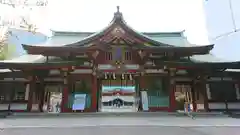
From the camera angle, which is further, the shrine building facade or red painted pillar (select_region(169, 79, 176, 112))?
the shrine building facade

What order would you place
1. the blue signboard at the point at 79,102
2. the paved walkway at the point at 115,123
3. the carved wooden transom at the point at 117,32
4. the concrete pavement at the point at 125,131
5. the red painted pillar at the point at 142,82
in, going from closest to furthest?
the concrete pavement at the point at 125,131, the paved walkway at the point at 115,123, the blue signboard at the point at 79,102, the red painted pillar at the point at 142,82, the carved wooden transom at the point at 117,32

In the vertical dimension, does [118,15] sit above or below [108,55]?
above

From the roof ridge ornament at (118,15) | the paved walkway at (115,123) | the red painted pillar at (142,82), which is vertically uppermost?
the roof ridge ornament at (118,15)

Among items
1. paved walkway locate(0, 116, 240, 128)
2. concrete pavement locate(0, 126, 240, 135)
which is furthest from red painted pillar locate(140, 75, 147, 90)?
concrete pavement locate(0, 126, 240, 135)

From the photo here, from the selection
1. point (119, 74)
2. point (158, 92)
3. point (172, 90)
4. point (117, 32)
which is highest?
point (117, 32)

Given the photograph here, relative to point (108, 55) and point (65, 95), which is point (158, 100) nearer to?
point (108, 55)

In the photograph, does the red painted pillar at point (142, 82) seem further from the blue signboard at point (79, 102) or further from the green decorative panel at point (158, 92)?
the blue signboard at point (79, 102)

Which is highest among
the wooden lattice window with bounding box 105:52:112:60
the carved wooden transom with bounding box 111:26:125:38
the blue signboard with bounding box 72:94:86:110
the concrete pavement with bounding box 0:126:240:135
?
the carved wooden transom with bounding box 111:26:125:38

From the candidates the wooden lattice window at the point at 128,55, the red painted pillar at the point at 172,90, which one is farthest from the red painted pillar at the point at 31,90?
the red painted pillar at the point at 172,90

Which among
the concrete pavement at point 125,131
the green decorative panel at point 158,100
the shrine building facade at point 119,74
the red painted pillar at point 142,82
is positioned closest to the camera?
the concrete pavement at point 125,131

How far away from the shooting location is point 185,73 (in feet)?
54.7

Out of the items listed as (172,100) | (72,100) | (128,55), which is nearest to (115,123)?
(72,100)

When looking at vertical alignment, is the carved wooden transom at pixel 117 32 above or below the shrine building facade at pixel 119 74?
above

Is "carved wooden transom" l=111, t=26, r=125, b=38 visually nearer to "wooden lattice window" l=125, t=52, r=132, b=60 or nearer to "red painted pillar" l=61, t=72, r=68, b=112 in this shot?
"wooden lattice window" l=125, t=52, r=132, b=60
